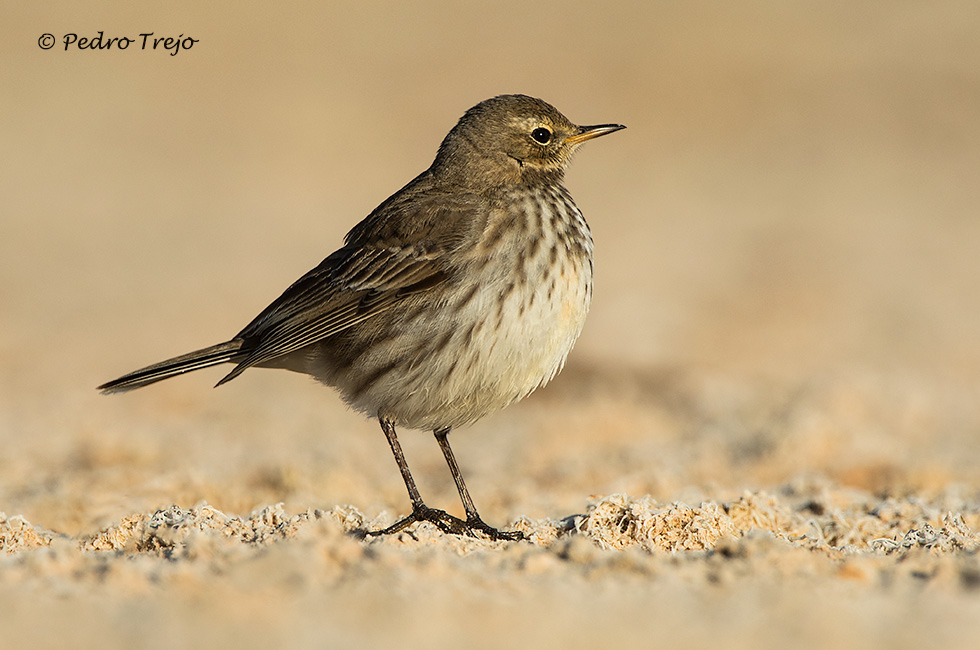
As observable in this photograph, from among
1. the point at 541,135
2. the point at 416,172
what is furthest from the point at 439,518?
the point at 416,172

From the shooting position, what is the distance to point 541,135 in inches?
255

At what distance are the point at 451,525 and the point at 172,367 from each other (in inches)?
67.4

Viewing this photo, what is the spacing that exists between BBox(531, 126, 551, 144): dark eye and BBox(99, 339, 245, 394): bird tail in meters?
1.93

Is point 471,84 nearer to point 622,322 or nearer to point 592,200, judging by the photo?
point 592,200

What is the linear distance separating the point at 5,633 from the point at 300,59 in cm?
2695

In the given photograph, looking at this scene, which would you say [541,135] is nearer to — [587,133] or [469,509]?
[587,133]

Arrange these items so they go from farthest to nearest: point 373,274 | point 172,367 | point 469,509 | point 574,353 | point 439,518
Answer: point 574,353 < point 172,367 < point 373,274 < point 469,509 < point 439,518

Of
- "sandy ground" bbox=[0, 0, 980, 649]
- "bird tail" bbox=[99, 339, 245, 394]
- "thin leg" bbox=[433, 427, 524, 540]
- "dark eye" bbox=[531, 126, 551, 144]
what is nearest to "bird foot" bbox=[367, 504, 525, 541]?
"thin leg" bbox=[433, 427, 524, 540]

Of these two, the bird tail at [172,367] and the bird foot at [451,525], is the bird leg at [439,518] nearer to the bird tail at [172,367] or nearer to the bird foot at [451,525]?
the bird foot at [451,525]

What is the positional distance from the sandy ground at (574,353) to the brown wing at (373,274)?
0.92 m

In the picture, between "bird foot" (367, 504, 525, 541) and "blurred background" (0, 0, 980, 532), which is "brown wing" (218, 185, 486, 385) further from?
"blurred background" (0, 0, 980, 532)

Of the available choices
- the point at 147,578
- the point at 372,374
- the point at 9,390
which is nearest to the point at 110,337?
the point at 9,390

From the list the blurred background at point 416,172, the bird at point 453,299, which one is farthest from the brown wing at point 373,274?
the blurred background at point 416,172

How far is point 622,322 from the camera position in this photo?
1223cm
